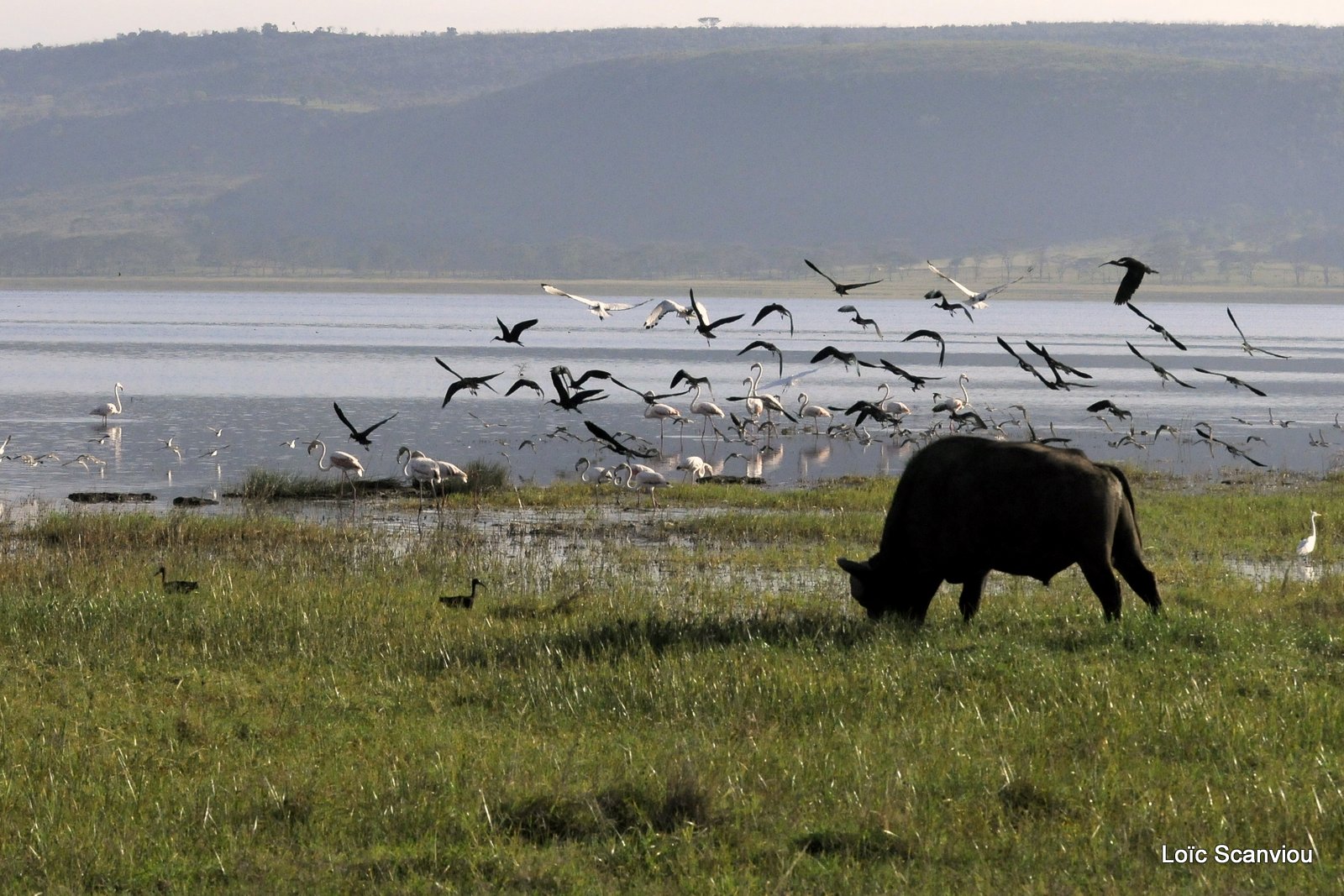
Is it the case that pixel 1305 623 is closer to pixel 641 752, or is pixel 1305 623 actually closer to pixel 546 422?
pixel 641 752

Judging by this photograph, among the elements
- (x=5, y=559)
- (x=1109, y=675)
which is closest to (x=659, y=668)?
(x=1109, y=675)

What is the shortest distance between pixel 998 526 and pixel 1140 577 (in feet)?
4.62

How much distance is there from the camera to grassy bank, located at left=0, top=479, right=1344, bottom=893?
23.8 feet

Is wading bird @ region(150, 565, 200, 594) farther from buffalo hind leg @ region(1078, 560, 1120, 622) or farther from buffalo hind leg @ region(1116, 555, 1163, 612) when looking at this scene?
buffalo hind leg @ region(1116, 555, 1163, 612)

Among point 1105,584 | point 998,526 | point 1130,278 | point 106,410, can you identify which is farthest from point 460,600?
point 106,410

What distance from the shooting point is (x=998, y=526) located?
40.5 ft

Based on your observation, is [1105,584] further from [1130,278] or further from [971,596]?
[1130,278]

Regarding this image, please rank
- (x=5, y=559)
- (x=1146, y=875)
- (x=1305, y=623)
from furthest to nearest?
(x=5, y=559) < (x=1305, y=623) < (x=1146, y=875)

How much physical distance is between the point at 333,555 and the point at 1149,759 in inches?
487

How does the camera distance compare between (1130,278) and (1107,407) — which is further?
(1107,407)

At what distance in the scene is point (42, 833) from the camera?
7574 millimetres

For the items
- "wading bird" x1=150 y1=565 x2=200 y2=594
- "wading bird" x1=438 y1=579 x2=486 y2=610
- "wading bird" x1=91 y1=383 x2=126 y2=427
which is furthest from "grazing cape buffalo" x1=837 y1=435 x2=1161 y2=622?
"wading bird" x1=91 y1=383 x2=126 y2=427

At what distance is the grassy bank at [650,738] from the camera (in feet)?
23.8

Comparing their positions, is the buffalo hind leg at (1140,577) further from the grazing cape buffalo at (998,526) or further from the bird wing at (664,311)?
the bird wing at (664,311)
